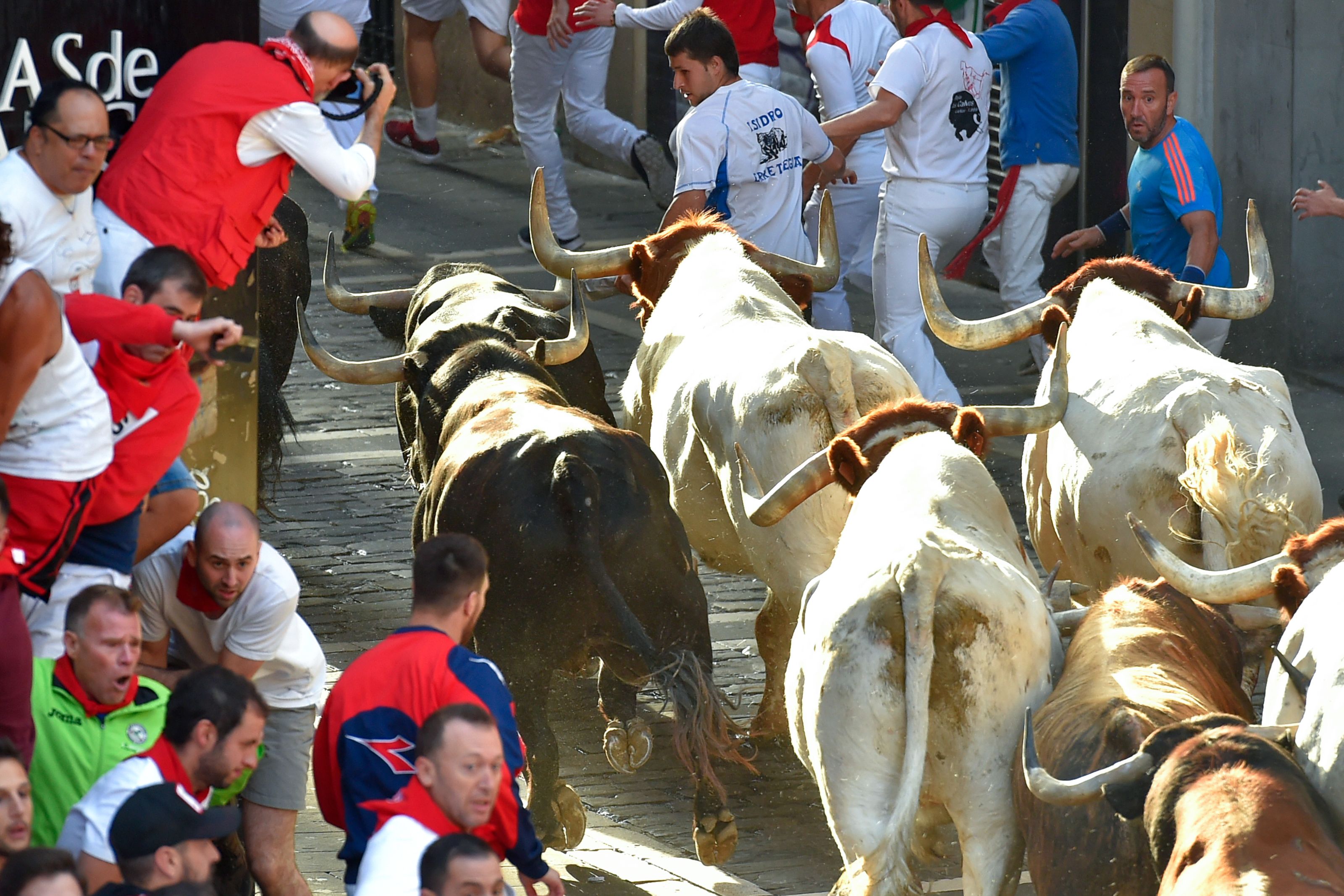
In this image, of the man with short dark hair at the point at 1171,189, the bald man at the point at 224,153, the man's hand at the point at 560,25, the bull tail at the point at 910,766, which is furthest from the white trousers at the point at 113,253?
the man's hand at the point at 560,25

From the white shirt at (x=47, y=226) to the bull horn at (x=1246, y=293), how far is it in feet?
14.5

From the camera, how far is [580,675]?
839cm

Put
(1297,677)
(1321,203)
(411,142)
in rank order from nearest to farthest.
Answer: (1297,677)
(1321,203)
(411,142)

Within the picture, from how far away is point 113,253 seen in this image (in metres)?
5.44

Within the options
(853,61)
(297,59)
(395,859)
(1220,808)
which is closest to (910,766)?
(1220,808)

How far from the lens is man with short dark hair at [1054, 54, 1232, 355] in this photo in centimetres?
866

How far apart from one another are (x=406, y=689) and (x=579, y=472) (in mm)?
1954

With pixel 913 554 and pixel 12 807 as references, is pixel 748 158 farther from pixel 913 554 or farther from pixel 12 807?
pixel 12 807

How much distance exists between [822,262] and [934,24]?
5.98 feet

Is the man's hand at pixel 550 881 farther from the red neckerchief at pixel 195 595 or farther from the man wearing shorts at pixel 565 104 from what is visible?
the man wearing shorts at pixel 565 104

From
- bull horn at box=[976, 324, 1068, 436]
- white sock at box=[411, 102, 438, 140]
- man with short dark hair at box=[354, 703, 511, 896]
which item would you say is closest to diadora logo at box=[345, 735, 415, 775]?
man with short dark hair at box=[354, 703, 511, 896]

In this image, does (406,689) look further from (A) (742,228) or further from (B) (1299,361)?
(B) (1299,361)

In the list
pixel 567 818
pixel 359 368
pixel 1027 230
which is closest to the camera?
pixel 567 818

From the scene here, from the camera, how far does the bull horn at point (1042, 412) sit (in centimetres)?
631
